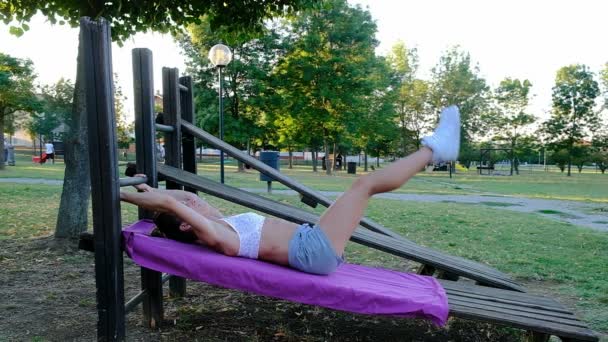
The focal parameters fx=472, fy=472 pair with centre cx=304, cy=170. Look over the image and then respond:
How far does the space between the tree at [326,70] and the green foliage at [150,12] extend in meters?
23.3

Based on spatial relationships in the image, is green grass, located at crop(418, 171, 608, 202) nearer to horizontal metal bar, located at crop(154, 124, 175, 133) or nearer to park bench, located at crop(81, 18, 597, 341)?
park bench, located at crop(81, 18, 597, 341)

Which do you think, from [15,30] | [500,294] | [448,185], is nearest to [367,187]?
[500,294]

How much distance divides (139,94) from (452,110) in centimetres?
232

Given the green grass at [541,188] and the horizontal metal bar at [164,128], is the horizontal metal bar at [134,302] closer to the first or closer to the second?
A: the horizontal metal bar at [164,128]

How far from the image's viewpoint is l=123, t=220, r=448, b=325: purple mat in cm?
269

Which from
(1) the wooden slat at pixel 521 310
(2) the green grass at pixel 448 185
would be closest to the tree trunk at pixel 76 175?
(1) the wooden slat at pixel 521 310

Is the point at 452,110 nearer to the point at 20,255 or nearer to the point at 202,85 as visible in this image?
the point at 20,255

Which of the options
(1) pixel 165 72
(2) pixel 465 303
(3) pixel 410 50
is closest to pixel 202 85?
(3) pixel 410 50

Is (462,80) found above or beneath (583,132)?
above

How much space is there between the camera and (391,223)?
30.8 ft

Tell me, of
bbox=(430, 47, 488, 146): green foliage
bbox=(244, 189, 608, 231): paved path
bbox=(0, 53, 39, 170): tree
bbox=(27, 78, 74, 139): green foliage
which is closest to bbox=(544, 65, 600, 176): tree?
bbox=(430, 47, 488, 146): green foliage

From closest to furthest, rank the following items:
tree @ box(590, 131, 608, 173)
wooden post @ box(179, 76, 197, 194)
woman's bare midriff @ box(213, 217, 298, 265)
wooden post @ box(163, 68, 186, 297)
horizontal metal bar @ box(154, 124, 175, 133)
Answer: woman's bare midriff @ box(213, 217, 298, 265), horizontal metal bar @ box(154, 124, 175, 133), wooden post @ box(163, 68, 186, 297), wooden post @ box(179, 76, 197, 194), tree @ box(590, 131, 608, 173)

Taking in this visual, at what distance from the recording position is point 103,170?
2.86 meters

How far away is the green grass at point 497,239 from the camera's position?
523 centimetres
